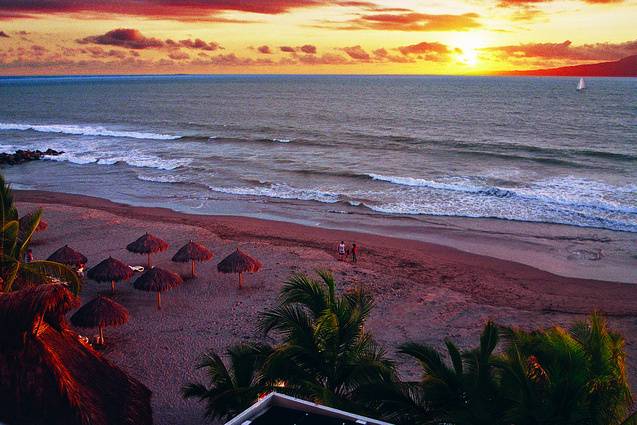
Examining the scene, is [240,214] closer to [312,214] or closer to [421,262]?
[312,214]

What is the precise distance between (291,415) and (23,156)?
156ft

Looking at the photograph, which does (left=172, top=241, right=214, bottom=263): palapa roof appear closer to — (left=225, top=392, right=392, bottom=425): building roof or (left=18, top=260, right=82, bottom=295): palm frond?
(left=18, top=260, right=82, bottom=295): palm frond

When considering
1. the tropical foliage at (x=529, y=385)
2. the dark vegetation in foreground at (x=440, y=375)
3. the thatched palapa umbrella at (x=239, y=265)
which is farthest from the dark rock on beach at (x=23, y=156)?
the tropical foliage at (x=529, y=385)

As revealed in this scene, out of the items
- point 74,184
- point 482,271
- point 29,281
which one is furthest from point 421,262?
point 74,184

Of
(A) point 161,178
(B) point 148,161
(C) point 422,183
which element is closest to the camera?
(C) point 422,183

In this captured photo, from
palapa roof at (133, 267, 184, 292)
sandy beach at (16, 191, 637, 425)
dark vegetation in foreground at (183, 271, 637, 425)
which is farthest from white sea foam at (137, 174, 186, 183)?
dark vegetation in foreground at (183, 271, 637, 425)

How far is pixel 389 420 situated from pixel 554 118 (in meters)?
71.9

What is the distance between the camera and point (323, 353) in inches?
333

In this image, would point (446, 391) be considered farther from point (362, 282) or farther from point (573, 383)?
point (362, 282)

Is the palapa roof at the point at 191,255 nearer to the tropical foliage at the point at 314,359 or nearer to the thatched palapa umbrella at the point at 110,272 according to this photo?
the thatched palapa umbrella at the point at 110,272

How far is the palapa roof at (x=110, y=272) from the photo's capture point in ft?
55.6

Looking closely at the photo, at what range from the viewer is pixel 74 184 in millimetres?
37344

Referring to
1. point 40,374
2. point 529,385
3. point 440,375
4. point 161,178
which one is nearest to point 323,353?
point 440,375

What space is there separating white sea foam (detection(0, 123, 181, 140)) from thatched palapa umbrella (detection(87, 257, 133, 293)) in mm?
43935
